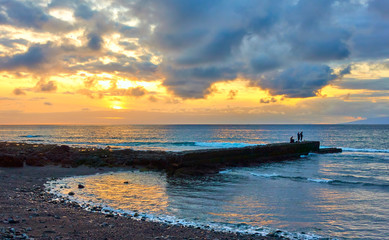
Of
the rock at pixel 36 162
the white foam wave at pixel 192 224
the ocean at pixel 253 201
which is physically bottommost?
the ocean at pixel 253 201

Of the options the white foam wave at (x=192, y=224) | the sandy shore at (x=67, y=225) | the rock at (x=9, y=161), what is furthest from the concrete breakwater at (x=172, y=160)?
the sandy shore at (x=67, y=225)

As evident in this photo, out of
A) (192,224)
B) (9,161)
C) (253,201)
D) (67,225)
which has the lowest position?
(253,201)

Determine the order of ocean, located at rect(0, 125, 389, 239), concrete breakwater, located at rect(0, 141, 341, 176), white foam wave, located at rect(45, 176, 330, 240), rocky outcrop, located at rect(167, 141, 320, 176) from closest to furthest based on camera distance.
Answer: white foam wave, located at rect(45, 176, 330, 240) → ocean, located at rect(0, 125, 389, 239) → concrete breakwater, located at rect(0, 141, 341, 176) → rocky outcrop, located at rect(167, 141, 320, 176)

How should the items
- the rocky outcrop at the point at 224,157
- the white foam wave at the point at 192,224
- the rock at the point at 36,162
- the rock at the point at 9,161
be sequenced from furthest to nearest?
the rock at the point at 36,162
the rocky outcrop at the point at 224,157
the rock at the point at 9,161
the white foam wave at the point at 192,224

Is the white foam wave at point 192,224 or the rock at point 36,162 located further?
the rock at point 36,162

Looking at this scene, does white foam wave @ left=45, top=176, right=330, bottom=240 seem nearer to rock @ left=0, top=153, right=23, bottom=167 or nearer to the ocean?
the ocean

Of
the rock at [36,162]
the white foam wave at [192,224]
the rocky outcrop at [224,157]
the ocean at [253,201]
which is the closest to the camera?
the white foam wave at [192,224]

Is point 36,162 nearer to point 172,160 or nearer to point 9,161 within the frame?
point 9,161

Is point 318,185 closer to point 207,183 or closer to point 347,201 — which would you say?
point 347,201

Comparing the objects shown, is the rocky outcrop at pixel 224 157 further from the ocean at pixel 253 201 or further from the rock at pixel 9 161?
the rock at pixel 9 161

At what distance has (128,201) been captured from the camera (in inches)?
465

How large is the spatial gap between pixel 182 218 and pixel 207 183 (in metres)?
6.69

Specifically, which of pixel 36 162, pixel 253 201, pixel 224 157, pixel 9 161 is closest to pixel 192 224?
pixel 253 201

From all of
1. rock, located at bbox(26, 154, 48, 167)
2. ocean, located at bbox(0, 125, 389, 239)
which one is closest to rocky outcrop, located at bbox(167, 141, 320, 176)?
ocean, located at bbox(0, 125, 389, 239)
